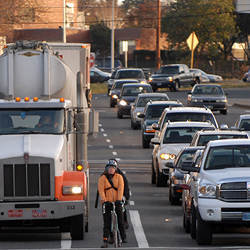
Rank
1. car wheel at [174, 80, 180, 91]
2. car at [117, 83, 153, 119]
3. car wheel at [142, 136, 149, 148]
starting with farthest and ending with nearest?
1. car wheel at [174, 80, 180, 91]
2. car at [117, 83, 153, 119]
3. car wheel at [142, 136, 149, 148]

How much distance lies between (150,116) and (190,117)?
28.5 ft

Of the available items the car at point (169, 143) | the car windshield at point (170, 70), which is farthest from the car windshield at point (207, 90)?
the car at point (169, 143)

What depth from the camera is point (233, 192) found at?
1667 centimetres

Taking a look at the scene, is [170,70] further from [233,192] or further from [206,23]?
[233,192]

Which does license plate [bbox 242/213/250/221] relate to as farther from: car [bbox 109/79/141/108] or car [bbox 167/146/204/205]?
car [bbox 109/79/141/108]

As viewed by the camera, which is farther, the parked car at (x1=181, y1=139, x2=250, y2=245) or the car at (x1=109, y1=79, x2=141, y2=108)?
the car at (x1=109, y1=79, x2=141, y2=108)

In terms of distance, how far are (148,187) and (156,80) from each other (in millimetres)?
41316

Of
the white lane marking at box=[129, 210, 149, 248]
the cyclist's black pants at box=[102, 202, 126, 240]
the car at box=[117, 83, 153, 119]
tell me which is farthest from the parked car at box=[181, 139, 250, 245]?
the car at box=[117, 83, 153, 119]

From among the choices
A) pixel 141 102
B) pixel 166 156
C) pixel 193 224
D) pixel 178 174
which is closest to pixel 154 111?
pixel 141 102

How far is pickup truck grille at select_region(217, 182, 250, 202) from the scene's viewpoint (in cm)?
1664

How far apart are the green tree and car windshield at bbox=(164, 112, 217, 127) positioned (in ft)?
204

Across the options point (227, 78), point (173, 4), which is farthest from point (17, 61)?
point (173, 4)

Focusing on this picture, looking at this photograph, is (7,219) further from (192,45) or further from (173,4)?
(173,4)

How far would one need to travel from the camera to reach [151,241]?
18016mm
